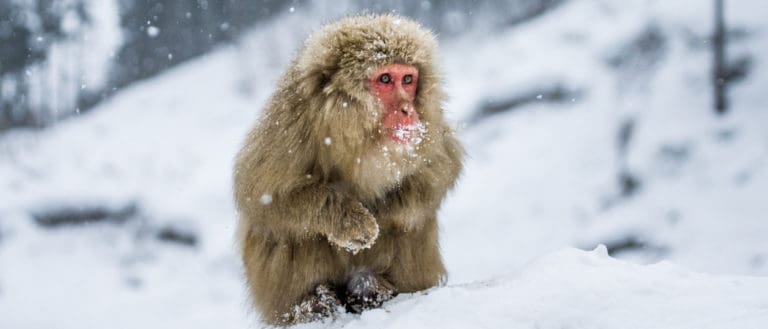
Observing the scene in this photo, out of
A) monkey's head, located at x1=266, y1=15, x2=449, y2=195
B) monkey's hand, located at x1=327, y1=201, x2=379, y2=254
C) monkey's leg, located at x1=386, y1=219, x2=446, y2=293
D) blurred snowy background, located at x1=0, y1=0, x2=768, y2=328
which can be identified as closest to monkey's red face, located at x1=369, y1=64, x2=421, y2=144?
monkey's head, located at x1=266, y1=15, x2=449, y2=195

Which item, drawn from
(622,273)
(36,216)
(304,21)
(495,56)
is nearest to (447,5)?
(495,56)

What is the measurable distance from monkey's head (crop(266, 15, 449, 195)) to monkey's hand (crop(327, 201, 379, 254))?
0.19 meters

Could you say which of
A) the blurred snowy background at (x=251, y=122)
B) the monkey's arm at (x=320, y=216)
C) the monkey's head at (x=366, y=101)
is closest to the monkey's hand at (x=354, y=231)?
the monkey's arm at (x=320, y=216)

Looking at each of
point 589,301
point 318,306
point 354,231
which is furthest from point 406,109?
point 589,301

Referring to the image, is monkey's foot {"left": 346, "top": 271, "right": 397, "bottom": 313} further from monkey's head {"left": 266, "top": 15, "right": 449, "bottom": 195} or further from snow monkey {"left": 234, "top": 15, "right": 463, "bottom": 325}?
monkey's head {"left": 266, "top": 15, "right": 449, "bottom": 195}

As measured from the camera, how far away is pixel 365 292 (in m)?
3.14

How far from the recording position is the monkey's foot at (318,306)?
3111 mm

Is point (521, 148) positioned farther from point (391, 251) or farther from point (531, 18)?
point (391, 251)

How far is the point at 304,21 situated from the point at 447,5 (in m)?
1.63

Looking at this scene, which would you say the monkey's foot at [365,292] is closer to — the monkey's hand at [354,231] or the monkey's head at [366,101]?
the monkey's hand at [354,231]

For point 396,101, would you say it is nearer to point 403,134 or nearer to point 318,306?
point 403,134

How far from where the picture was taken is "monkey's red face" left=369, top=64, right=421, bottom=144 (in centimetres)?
297

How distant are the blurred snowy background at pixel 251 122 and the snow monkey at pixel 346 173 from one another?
12.2 feet

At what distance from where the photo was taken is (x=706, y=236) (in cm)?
702
